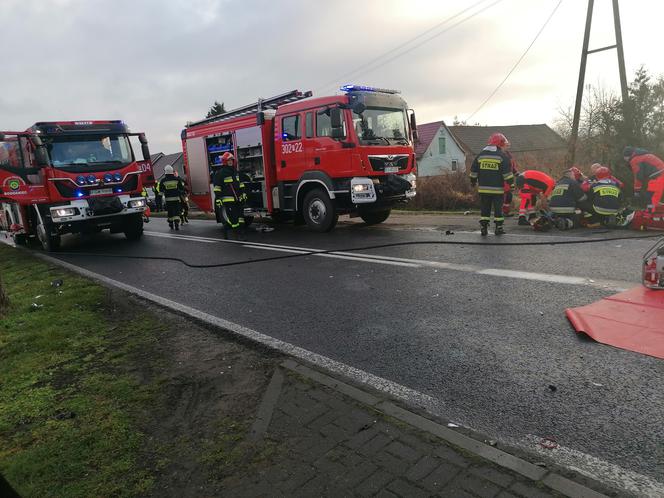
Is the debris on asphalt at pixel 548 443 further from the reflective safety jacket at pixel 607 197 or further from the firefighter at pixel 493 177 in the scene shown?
the reflective safety jacket at pixel 607 197

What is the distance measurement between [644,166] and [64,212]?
1193 centimetres

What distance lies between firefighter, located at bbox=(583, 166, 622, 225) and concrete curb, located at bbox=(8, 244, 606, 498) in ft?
24.4

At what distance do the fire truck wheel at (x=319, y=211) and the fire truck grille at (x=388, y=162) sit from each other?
50.7 inches

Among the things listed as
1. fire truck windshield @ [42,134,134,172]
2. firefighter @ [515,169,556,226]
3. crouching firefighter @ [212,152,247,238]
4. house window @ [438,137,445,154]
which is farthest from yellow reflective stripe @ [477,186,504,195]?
house window @ [438,137,445,154]

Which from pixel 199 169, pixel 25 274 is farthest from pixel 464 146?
pixel 25 274

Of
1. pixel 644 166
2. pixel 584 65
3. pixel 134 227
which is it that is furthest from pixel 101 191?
pixel 584 65

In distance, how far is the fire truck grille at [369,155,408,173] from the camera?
978 cm

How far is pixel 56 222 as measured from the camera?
400 inches

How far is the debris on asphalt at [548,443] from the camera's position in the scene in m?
2.32

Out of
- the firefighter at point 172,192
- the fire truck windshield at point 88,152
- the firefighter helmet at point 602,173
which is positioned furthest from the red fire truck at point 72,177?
the firefighter helmet at point 602,173

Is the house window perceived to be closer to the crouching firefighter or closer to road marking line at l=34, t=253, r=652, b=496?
Result: the crouching firefighter

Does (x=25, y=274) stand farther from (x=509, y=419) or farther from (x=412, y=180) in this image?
(x=509, y=419)

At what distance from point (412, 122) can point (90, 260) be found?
752cm

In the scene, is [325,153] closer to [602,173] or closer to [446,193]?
[602,173]
